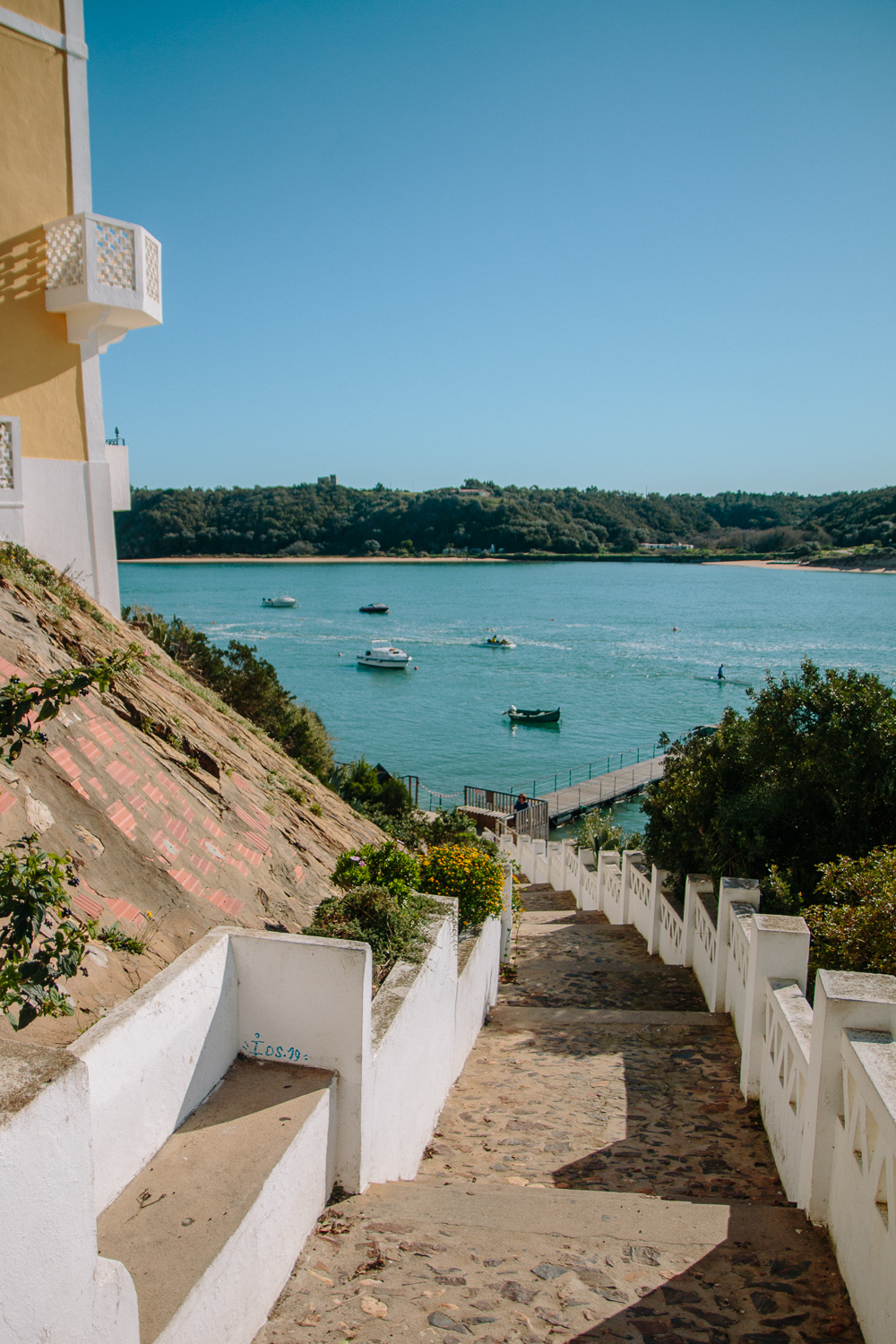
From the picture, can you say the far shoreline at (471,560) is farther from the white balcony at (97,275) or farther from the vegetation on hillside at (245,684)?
the white balcony at (97,275)

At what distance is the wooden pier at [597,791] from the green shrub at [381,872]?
29.7 meters

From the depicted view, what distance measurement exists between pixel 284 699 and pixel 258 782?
12.7m

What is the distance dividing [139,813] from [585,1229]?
4.47 metres

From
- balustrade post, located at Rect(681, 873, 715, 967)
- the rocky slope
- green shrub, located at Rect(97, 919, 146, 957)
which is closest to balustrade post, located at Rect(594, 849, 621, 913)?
balustrade post, located at Rect(681, 873, 715, 967)

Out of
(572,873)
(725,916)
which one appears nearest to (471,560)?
(572,873)

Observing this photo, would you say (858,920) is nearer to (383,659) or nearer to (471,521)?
(383,659)

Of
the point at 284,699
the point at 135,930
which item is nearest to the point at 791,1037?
the point at 135,930

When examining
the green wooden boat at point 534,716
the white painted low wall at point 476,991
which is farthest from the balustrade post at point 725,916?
the green wooden boat at point 534,716

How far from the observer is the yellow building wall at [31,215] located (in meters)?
9.98

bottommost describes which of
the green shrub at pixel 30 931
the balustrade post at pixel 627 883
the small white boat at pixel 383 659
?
the small white boat at pixel 383 659

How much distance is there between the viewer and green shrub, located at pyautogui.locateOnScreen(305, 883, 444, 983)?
17.5 ft

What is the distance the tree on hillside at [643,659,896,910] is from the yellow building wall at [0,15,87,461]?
8.88 meters

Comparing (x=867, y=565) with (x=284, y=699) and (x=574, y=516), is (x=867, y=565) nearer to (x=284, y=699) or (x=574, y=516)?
(x=574, y=516)

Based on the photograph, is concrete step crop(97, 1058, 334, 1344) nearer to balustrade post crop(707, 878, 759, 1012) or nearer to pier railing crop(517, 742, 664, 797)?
balustrade post crop(707, 878, 759, 1012)
